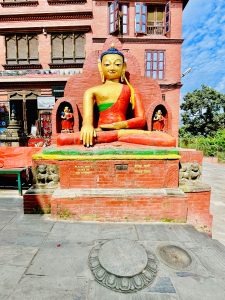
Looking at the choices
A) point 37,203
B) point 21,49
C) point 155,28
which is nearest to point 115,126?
point 37,203

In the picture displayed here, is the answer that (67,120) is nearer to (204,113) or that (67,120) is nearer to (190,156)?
(190,156)

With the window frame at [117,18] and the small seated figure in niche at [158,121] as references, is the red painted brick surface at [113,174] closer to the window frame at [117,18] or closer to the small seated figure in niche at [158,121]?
the small seated figure in niche at [158,121]

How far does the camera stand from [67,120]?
5711 mm

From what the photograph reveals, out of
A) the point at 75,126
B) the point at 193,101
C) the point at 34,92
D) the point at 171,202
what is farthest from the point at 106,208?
the point at 193,101

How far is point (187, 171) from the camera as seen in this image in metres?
4.57

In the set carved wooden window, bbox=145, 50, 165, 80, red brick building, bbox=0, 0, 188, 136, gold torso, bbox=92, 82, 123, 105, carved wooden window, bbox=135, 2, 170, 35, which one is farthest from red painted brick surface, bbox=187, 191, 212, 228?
carved wooden window, bbox=135, 2, 170, 35

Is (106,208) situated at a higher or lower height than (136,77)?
lower

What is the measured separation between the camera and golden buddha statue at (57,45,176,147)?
183 inches

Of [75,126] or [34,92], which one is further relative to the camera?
[34,92]

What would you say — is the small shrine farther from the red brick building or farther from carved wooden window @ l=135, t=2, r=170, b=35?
carved wooden window @ l=135, t=2, r=170, b=35

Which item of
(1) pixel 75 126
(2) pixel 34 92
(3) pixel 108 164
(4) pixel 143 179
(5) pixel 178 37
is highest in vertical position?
(5) pixel 178 37

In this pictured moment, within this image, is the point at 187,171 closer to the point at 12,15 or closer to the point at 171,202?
the point at 171,202

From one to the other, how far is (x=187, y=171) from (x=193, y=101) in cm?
2358

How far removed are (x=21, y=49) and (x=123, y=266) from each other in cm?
1979
